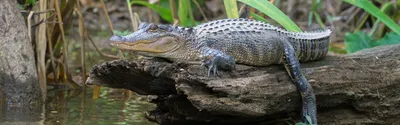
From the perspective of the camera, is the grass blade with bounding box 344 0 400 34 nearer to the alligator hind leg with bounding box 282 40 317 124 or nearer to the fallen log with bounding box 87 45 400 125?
the fallen log with bounding box 87 45 400 125

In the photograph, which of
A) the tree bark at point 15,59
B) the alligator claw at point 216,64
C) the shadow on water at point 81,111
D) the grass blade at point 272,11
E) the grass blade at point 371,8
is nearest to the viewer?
the alligator claw at point 216,64

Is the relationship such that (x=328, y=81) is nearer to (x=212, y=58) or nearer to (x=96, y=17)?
(x=212, y=58)

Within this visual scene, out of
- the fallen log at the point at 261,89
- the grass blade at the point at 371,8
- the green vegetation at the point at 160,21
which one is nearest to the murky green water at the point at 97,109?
the green vegetation at the point at 160,21

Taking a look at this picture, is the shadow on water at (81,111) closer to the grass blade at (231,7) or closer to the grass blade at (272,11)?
the grass blade at (231,7)

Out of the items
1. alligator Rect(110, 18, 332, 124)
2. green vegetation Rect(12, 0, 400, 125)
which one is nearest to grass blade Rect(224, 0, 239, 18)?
green vegetation Rect(12, 0, 400, 125)

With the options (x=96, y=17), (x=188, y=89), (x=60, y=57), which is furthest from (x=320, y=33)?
(x=96, y=17)
